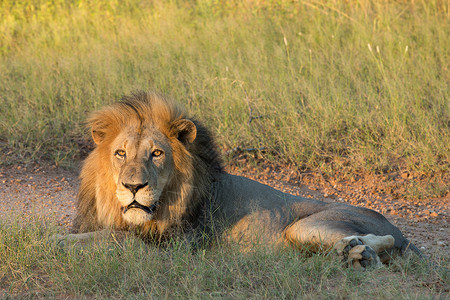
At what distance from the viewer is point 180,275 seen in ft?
10.9

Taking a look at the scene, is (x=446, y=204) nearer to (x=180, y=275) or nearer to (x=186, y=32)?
(x=180, y=275)

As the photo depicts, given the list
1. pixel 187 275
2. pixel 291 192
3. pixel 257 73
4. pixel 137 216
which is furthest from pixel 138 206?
pixel 257 73

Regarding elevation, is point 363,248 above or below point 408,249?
above

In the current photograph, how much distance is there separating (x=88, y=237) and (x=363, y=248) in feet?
5.78

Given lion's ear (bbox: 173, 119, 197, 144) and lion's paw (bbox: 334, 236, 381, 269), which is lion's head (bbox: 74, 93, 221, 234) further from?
lion's paw (bbox: 334, 236, 381, 269)

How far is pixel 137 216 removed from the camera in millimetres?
3529

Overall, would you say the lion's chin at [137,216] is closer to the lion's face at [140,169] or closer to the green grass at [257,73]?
the lion's face at [140,169]

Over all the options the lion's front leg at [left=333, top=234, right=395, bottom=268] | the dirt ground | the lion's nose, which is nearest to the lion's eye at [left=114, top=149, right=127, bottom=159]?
the lion's nose

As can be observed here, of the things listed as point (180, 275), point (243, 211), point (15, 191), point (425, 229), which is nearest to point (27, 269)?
point (180, 275)

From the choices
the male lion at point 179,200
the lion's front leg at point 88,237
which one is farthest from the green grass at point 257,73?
the lion's front leg at point 88,237

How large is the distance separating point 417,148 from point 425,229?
1356 millimetres

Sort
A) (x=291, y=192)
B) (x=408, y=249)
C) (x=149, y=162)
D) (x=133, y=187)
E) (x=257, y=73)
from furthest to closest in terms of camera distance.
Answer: (x=257, y=73)
(x=291, y=192)
(x=408, y=249)
(x=149, y=162)
(x=133, y=187)

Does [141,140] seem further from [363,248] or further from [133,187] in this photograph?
[363,248]

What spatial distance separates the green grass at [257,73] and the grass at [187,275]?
104 inches
